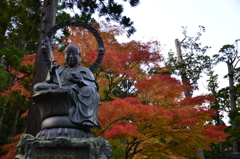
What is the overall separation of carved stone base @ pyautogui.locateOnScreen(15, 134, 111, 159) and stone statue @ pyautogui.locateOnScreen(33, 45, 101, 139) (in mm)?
176

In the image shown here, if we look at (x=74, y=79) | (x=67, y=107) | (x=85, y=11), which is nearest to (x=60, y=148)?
(x=67, y=107)

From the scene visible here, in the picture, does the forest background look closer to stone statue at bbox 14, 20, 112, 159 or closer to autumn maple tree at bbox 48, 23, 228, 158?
autumn maple tree at bbox 48, 23, 228, 158

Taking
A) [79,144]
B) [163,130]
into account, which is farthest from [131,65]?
[79,144]

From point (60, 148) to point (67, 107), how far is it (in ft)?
2.10

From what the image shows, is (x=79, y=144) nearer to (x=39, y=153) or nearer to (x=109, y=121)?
(x=39, y=153)

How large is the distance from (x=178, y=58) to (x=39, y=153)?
13819 mm

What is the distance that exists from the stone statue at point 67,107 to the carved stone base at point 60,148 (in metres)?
0.18

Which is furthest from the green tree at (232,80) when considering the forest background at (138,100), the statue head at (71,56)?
the statue head at (71,56)

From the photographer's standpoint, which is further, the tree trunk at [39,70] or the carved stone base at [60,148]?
the tree trunk at [39,70]

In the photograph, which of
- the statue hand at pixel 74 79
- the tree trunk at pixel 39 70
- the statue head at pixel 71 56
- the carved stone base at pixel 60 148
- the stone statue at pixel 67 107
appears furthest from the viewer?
the tree trunk at pixel 39 70

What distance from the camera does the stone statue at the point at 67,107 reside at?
381cm

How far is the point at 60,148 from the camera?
3.59m

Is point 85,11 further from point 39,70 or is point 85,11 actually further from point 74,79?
point 74,79

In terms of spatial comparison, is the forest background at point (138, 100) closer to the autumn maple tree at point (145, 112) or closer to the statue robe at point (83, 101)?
the autumn maple tree at point (145, 112)
